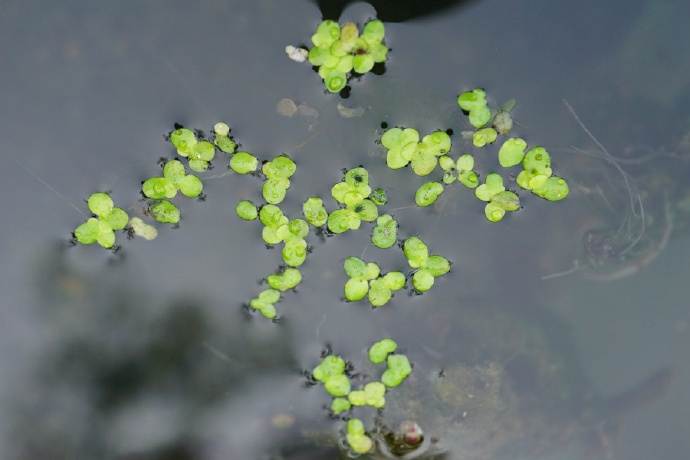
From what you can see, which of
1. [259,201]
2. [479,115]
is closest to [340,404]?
[259,201]

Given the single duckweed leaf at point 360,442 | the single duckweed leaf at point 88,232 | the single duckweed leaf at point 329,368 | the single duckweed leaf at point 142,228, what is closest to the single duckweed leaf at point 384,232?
the single duckweed leaf at point 329,368

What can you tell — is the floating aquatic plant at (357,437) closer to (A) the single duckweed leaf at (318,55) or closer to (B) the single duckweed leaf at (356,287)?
(B) the single duckweed leaf at (356,287)

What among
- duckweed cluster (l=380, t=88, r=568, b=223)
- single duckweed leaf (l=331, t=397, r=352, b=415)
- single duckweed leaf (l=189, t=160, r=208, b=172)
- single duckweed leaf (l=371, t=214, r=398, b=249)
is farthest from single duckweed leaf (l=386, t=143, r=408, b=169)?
single duckweed leaf (l=331, t=397, r=352, b=415)

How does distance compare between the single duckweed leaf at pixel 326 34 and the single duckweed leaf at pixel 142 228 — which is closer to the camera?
the single duckweed leaf at pixel 326 34

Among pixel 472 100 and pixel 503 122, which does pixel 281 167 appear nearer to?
pixel 472 100

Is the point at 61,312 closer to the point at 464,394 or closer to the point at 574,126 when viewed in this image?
the point at 464,394

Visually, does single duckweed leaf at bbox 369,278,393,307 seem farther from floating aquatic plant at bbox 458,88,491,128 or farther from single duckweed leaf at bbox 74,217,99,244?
single duckweed leaf at bbox 74,217,99,244

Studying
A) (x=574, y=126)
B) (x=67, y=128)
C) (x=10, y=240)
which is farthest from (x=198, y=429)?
(x=574, y=126)
